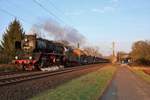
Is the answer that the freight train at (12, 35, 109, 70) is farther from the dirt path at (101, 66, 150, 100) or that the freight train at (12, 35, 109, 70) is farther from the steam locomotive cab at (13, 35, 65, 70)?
the dirt path at (101, 66, 150, 100)

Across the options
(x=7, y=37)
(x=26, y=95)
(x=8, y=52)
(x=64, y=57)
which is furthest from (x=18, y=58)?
(x=7, y=37)

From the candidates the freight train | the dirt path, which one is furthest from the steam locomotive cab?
the dirt path

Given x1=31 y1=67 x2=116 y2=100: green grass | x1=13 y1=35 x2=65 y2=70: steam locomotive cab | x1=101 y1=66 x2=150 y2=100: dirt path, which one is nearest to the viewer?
x1=31 y1=67 x2=116 y2=100: green grass

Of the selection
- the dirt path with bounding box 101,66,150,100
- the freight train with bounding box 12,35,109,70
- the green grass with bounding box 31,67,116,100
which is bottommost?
the dirt path with bounding box 101,66,150,100

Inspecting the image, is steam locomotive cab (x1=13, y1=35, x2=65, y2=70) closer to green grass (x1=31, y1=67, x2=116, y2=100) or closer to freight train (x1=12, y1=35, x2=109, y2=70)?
freight train (x1=12, y1=35, x2=109, y2=70)

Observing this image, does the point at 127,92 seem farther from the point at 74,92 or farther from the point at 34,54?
the point at 34,54

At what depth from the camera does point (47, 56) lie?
122ft

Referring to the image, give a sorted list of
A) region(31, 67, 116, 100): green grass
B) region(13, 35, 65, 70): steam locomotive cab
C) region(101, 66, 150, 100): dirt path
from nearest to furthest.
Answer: region(31, 67, 116, 100): green grass
region(101, 66, 150, 100): dirt path
region(13, 35, 65, 70): steam locomotive cab

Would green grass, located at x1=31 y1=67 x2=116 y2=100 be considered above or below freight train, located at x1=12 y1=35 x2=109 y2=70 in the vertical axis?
below

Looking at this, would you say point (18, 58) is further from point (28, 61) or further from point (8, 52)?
point (8, 52)

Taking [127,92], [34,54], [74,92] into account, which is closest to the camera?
[74,92]

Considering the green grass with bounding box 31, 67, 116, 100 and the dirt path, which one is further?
the dirt path

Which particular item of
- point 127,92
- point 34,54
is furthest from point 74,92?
point 34,54

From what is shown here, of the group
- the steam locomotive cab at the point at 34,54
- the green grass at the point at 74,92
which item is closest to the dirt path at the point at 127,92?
the green grass at the point at 74,92
